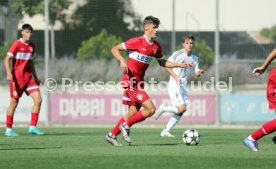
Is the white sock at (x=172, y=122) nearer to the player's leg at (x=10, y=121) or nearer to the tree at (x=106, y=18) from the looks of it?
the player's leg at (x=10, y=121)

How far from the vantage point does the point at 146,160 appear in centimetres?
1104

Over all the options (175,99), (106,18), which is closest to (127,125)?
(175,99)

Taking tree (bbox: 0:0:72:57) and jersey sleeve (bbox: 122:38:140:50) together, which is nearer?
jersey sleeve (bbox: 122:38:140:50)

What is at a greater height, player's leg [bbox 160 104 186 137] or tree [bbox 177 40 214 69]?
tree [bbox 177 40 214 69]

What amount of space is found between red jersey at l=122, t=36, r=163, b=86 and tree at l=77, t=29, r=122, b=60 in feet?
44.6

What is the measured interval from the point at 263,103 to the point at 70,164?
610 inches

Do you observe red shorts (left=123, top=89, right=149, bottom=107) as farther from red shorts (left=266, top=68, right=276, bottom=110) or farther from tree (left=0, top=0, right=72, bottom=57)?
tree (left=0, top=0, right=72, bottom=57)

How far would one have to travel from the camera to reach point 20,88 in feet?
60.0

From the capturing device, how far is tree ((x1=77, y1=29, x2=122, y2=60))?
27.8 m

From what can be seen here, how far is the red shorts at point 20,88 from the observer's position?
18.2m

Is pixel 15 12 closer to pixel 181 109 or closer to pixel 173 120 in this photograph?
pixel 181 109

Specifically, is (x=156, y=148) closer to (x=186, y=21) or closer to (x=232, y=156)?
(x=232, y=156)

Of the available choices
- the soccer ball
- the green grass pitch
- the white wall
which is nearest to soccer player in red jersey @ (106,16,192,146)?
the green grass pitch

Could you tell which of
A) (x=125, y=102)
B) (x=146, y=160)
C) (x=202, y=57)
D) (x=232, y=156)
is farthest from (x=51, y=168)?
(x=202, y=57)
